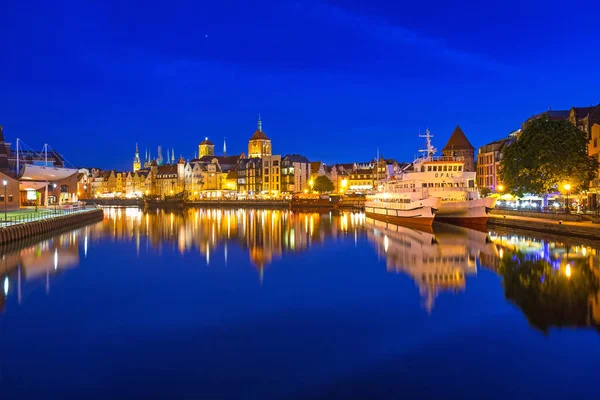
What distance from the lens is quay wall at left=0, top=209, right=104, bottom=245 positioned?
38.0 meters

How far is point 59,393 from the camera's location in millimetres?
12203

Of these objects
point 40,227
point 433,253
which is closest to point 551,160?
point 433,253

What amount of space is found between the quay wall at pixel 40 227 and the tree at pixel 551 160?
1739 inches

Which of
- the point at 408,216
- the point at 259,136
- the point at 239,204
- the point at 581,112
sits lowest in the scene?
the point at 408,216

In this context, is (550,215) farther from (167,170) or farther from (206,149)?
(206,149)

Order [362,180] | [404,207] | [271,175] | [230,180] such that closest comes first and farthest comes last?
[404,207], [271,175], [362,180], [230,180]

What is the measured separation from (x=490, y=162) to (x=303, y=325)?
8861 centimetres

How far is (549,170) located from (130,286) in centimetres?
3908

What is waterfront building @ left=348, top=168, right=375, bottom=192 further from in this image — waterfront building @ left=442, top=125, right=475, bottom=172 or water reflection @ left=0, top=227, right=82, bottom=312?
water reflection @ left=0, top=227, right=82, bottom=312

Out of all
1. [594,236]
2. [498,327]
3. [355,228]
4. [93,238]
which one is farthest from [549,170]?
[93,238]

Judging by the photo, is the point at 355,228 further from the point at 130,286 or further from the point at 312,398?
the point at 312,398

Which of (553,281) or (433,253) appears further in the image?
(433,253)

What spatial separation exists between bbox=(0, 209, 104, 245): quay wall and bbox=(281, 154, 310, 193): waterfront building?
65.8 metres

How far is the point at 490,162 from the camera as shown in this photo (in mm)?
98438
